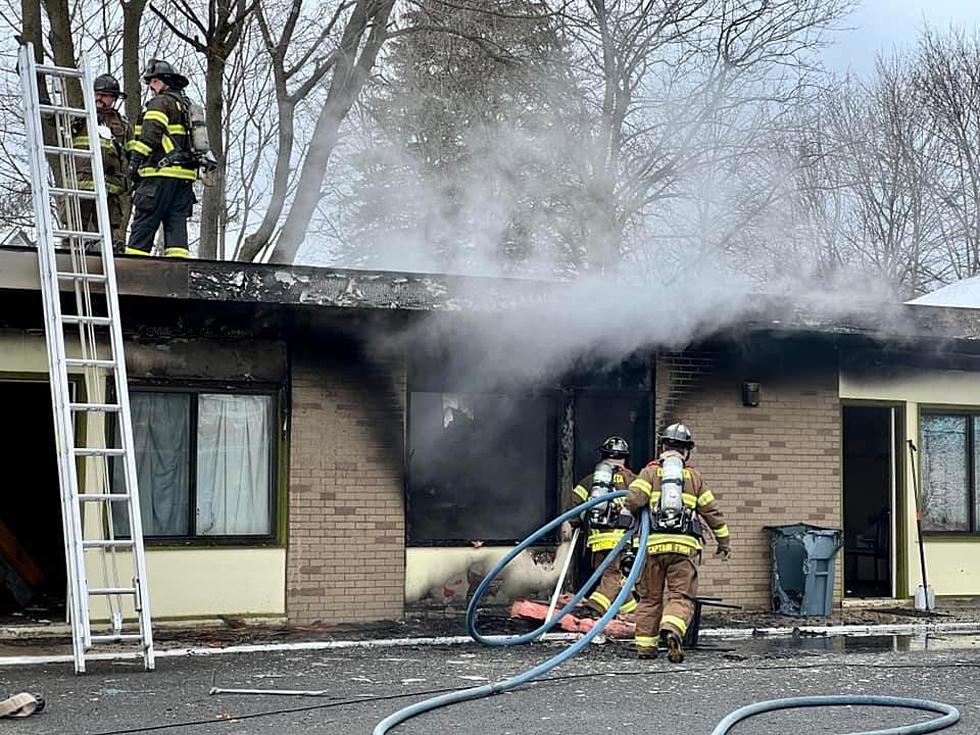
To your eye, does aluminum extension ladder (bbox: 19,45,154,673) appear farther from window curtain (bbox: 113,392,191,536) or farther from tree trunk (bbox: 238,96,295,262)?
tree trunk (bbox: 238,96,295,262)

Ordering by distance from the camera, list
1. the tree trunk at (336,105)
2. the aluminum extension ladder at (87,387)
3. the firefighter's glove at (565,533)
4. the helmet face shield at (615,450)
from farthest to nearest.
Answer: the tree trunk at (336,105) < the firefighter's glove at (565,533) < the helmet face shield at (615,450) < the aluminum extension ladder at (87,387)

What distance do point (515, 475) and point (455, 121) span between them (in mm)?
5027

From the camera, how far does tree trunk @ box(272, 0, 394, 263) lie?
15.9 m

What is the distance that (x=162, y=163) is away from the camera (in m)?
11.2

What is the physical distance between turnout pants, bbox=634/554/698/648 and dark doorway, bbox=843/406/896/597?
207 inches

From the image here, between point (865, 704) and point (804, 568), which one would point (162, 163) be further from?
point (865, 704)

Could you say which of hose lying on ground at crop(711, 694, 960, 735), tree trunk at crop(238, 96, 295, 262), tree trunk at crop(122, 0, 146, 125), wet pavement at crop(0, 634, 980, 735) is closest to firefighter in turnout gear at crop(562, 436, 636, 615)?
wet pavement at crop(0, 634, 980, 735)

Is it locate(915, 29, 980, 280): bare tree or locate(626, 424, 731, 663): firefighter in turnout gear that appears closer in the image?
locate(626, 424, 731, 663): firefighter in turnout gear

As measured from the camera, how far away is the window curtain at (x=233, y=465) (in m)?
11.2

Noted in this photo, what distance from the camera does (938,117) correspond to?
2848 cm

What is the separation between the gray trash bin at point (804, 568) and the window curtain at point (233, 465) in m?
4.78

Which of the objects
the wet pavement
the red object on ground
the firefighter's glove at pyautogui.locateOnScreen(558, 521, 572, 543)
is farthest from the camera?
the firefighter's glove at pyautogui.locateOnScreen(558, 521, 572, 543)

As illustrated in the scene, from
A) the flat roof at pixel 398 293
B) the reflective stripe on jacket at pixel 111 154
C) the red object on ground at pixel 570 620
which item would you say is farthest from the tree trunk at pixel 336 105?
the red object on ground at pixel 570 620

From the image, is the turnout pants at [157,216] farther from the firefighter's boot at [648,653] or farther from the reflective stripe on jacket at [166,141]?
the firefighter's boot at [648,653]
